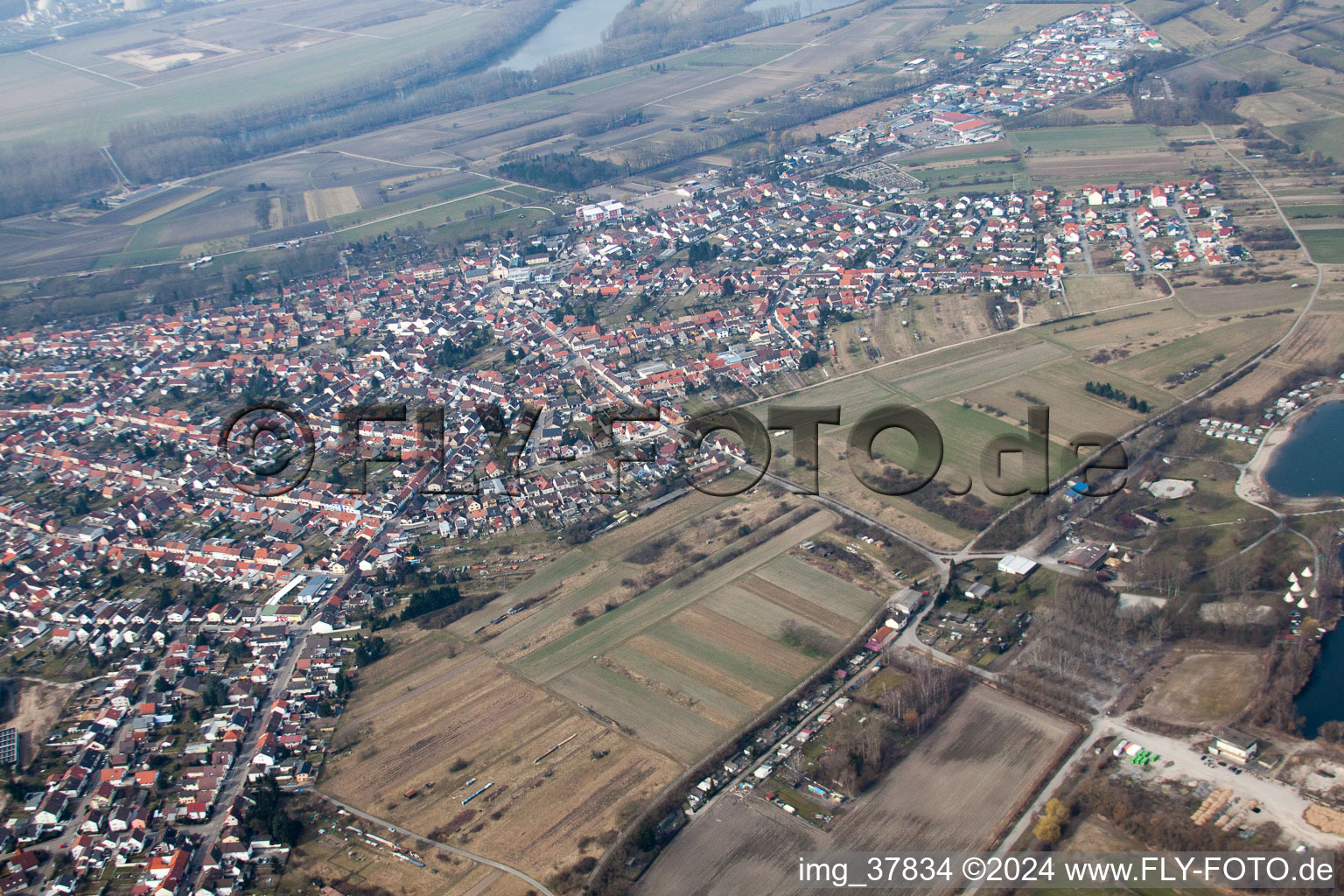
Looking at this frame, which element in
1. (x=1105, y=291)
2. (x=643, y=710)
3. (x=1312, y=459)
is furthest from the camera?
(x=1105, y=291)

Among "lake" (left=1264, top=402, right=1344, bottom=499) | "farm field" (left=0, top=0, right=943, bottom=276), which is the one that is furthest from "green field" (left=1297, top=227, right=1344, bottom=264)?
"farm field" (left=0, top=0, right=943, bottom=276)

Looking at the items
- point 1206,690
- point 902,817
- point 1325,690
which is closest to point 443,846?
point 902,817

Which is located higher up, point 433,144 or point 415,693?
point 433,144

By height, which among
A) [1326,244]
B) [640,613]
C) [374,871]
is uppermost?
[1326,244]

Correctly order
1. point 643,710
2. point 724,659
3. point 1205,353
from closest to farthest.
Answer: point 643,710 → point 724,659 → point 1205,353

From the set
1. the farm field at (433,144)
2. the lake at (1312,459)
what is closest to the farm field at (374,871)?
the lake at (1312,459)

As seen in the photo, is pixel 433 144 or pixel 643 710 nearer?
pixel 643 710

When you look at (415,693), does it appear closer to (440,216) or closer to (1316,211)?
(440,216)

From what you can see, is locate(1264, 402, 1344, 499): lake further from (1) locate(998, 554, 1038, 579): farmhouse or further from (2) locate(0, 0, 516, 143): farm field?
(2) locate(0, 0, 516, 143): farm field

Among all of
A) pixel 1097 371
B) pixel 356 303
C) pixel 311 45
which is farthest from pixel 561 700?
pixel 311 45
